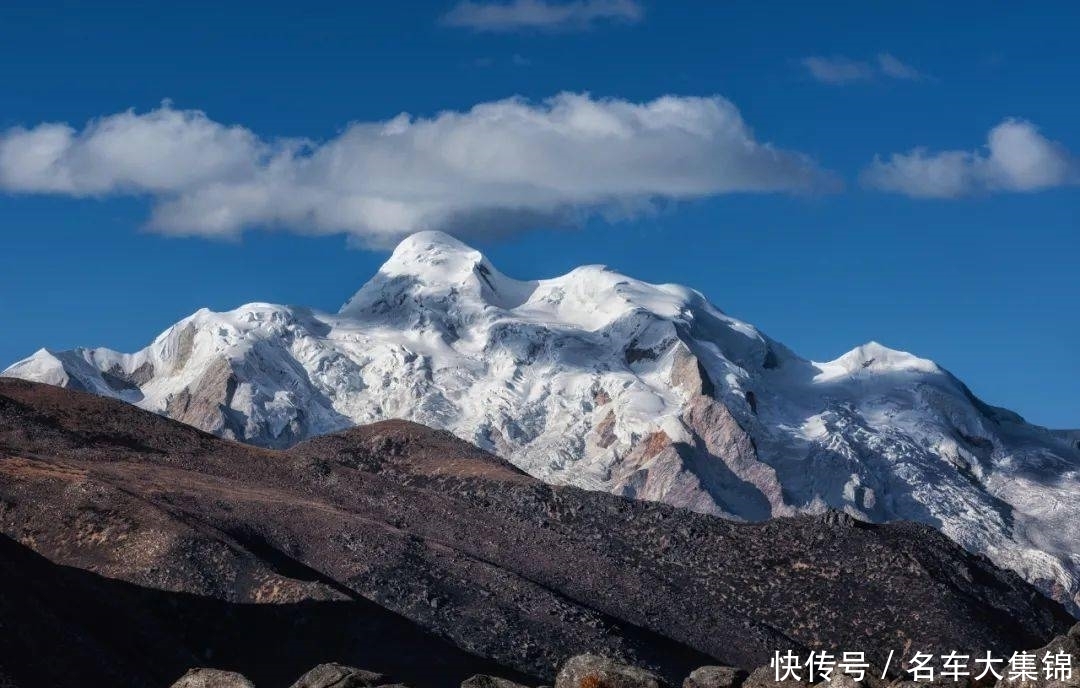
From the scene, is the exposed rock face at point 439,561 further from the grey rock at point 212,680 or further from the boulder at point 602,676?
the boulder at point 602,676

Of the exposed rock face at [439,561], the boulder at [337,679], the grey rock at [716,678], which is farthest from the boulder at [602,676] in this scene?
the exposed rock face at [439,561]

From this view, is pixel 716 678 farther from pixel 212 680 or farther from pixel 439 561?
pixel 439 561

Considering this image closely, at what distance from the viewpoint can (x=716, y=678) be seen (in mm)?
44406

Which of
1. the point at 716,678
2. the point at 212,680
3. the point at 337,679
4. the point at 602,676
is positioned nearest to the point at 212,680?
the point at 212,680

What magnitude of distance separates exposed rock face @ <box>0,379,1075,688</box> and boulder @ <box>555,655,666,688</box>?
26877 millimetres

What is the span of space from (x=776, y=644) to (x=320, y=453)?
33957 millimetres

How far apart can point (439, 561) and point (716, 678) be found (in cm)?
4446

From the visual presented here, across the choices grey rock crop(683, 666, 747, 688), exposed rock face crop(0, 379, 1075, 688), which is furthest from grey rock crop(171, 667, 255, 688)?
exposed rock face crop(0, 379, 1075, 688)

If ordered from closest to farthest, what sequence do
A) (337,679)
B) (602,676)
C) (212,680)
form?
(212,680) → (337,679) → (602,676)

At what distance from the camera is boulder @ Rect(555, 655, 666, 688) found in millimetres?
40406

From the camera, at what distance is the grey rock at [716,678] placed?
144 feet

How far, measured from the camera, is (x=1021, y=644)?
310 feet

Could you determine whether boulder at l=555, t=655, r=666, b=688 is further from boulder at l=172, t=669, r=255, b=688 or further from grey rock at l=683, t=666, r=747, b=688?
boulder at l=172, t=669, r=255, b=688

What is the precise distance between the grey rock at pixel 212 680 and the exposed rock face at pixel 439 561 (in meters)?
25.2
